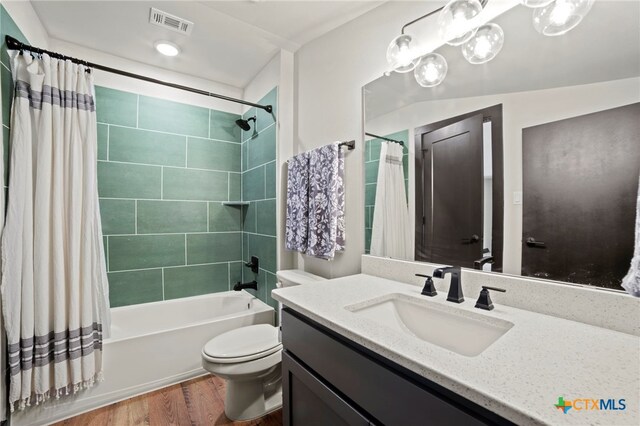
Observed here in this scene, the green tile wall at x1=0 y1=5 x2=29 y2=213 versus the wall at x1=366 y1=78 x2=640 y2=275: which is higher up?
the green tile wall at x1=0 y1=5 x2=29 y2=213

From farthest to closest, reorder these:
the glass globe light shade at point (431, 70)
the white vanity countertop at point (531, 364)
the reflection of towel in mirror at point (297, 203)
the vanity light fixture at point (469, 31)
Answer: the reflection of towel in mirror at point (297, 203)
the glass globe light shade at point (431, 70)
the vanity light fixture at point (469, 31)
the white vanity countertop at point (531, 364)

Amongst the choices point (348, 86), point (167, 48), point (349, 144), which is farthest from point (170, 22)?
point (349, 144)

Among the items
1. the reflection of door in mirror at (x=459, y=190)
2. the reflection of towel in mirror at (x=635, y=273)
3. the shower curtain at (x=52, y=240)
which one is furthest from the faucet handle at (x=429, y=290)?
the shower curtain at (x=52, y=240)

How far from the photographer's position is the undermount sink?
823 mm

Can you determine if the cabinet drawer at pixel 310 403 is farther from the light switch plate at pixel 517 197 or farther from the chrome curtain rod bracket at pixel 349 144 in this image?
the chrome curtain rod bracket at pixel 349 144

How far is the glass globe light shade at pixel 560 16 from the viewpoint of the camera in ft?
A: 2.56

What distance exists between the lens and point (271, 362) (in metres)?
1.52

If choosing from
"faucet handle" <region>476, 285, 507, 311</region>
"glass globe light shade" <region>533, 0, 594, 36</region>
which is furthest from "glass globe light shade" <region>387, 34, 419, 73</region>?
"faucet handle" <region>476, 285, 507, 311</region>

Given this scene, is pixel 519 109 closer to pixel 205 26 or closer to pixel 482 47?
pixel 482 47

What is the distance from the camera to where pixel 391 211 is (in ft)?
4.55

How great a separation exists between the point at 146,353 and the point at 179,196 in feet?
4.26

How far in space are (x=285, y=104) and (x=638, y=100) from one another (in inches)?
73.1

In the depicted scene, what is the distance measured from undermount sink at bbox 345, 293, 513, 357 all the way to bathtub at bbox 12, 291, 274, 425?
1393 mm

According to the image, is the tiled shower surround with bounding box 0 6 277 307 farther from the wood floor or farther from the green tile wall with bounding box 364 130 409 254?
the green tile wall with bounding box 364 130 409 254
